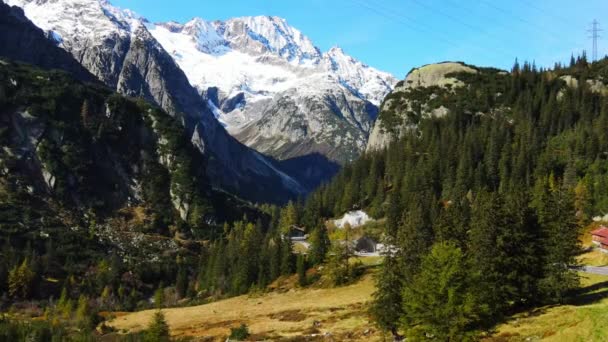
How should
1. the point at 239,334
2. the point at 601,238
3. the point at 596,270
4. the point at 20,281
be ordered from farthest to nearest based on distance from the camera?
1. the point at 20,281
2. the point at 601,238
3. the point at 596,270
4. the point at 239,334

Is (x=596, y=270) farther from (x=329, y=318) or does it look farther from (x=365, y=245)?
(x=365, y=245)

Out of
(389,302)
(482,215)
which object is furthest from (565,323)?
(482,215)

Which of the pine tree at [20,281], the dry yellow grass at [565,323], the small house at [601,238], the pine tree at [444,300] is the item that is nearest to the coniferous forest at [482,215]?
the pine tree at [444,300]

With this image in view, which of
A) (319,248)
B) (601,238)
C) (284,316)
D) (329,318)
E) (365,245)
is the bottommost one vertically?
(284,316)

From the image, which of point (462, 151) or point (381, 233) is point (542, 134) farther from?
point (381, 233)


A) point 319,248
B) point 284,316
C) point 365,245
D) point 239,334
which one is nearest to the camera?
point 239,334

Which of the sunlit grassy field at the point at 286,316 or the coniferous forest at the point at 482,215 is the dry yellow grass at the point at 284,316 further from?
the coniferous forest at the point at 482,215

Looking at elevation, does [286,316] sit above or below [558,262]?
below

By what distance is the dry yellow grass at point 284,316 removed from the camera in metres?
70.7

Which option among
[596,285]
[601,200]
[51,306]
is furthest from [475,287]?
[51,306]

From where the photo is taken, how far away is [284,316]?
85938mm

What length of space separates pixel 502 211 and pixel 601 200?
287 ft

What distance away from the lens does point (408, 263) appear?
206 feet

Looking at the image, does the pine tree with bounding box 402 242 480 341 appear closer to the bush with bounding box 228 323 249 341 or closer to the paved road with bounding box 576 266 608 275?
the bush with bounding box 228 323 249 341
